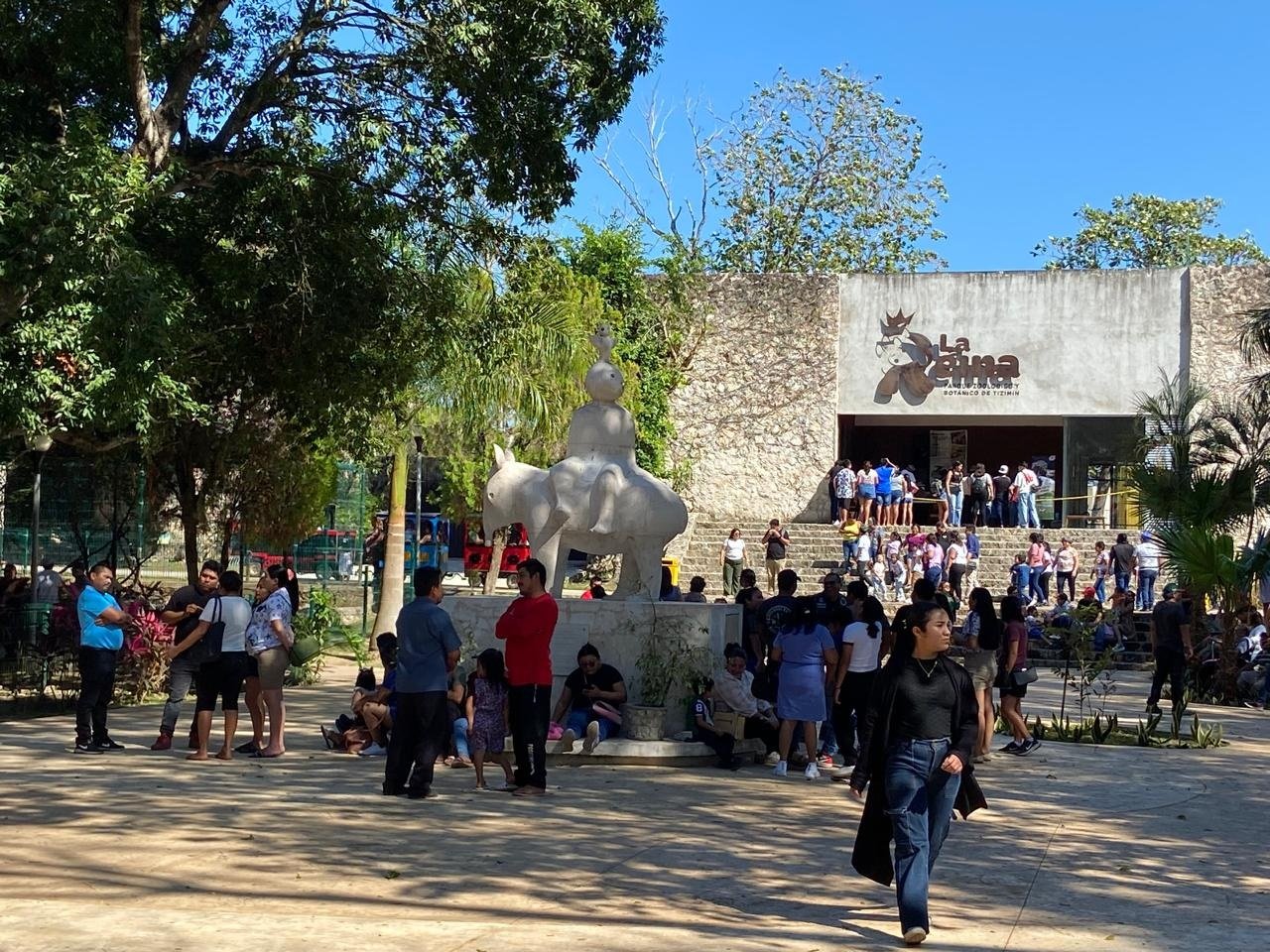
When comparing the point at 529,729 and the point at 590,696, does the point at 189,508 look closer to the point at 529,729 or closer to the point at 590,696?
the point at 590,696

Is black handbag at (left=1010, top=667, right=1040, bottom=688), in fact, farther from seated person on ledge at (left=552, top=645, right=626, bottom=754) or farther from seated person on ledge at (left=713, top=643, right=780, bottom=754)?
seated person on ledge at (left=552, top=645, right=626, bottom=754)

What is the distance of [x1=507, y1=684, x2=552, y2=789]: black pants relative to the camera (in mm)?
10547

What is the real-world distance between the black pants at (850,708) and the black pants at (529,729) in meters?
2.55

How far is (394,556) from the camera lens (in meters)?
22.7

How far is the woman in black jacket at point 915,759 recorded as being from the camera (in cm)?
672

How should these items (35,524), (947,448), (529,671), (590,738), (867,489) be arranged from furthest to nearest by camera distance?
(947,448), (867,489), (35,524), (590,738), (529,671)

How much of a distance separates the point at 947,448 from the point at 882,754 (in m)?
32.3

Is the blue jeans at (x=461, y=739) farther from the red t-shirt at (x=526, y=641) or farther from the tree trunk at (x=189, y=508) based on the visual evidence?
the tree trunk at (x=189, y=508)

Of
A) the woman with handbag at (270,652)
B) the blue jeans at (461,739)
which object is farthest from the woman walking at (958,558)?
the woman with handbag at (270,652)

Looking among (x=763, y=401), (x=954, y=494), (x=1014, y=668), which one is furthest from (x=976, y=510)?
(x=1014, y=668)

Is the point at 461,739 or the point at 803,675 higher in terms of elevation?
the point at 803,675

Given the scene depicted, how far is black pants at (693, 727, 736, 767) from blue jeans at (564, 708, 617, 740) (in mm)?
720

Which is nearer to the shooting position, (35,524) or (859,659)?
(859,659)

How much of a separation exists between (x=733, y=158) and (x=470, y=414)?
923 inches
